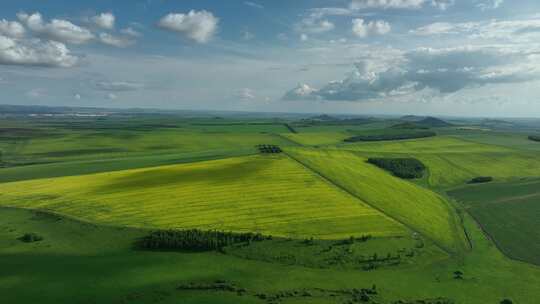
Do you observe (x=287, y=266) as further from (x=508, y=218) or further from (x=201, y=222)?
(x=508, y=218)

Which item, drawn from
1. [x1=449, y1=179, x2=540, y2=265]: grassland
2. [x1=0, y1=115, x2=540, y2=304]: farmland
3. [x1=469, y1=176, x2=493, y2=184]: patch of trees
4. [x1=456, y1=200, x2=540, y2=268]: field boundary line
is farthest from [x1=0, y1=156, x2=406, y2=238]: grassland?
[x1=469, y1=176, x2=493, y2=184]: patch of trees

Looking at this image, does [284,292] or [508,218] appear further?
[508,218]

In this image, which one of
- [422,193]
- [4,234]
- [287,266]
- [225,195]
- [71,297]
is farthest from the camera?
[422,193]

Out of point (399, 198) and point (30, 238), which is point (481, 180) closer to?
point (399, 198)

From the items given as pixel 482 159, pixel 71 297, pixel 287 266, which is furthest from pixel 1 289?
pixel 482 159

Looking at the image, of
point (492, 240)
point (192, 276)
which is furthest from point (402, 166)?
point (192, 276)

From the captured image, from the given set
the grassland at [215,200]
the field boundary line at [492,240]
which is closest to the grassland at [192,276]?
the field boundary line at [492,240]

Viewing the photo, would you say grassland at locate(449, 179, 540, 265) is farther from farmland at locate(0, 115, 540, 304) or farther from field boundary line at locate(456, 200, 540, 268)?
farmland at locate(0, 115, 540, 304)
